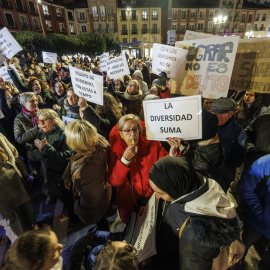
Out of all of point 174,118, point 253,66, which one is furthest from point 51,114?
point 253,66

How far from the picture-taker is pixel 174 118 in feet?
5.67

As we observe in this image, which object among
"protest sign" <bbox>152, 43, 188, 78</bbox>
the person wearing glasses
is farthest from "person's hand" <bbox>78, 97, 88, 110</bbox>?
"protest sign" <bbox>152, 43, 188, 78</bbox>

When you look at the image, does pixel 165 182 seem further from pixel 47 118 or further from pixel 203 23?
pixel 203 23

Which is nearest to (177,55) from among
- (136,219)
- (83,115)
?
(83,115)

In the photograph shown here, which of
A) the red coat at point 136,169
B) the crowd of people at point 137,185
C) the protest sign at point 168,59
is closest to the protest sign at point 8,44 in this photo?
the crowd of people at point 137,185

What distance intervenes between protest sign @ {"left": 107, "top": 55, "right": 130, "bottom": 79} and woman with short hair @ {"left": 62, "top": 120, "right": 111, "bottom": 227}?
3303mm

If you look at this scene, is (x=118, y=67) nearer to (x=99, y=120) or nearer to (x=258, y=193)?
(x=99, y=120)

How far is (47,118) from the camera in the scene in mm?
2447

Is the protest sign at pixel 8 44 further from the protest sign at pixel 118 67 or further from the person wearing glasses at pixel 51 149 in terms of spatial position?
the person wearing glasses at pixel 51 149

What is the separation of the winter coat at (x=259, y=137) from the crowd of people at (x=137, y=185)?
1 centimetres

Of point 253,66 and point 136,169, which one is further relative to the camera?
point 253,66

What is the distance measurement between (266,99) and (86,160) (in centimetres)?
387

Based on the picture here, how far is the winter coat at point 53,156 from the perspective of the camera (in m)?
2.31

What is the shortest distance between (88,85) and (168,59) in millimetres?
1484
